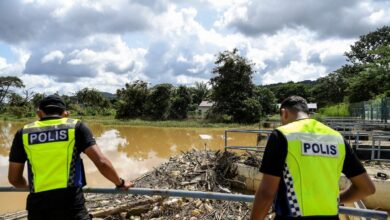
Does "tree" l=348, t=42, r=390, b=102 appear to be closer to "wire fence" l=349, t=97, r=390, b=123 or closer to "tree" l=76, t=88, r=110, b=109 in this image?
"wire fence" l=349, t=97, r=390, b=123

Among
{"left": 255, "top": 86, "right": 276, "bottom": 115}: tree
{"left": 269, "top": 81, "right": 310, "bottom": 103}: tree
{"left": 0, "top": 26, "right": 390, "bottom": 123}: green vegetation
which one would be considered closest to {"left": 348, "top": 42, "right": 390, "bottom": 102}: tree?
{"left": 0, "top": 26, "right": 390, "bottom": 123}: green vegetation

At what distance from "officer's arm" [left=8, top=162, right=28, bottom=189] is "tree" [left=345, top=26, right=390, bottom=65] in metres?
51.7

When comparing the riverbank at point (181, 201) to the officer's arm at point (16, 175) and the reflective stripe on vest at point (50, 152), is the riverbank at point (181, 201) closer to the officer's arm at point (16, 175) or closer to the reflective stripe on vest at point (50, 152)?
the officer's arm at point (16, 175)

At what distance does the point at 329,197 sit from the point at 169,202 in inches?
238

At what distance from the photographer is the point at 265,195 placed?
2.26 meters

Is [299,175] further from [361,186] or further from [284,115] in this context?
[361,186]

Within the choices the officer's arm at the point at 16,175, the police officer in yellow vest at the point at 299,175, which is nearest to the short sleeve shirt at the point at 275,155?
the police officer in yellow vest at the point at 299,175

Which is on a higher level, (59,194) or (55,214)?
(59,194)

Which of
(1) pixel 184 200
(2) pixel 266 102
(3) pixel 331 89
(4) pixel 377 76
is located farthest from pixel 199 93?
(1) pixel 184 200

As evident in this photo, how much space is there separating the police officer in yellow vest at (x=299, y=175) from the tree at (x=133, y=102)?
172 ft

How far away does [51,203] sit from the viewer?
285 centimetres

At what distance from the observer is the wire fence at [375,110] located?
67.5ft

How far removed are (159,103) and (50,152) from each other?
50.1 metres

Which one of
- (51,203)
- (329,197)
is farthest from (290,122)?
(51,203)
